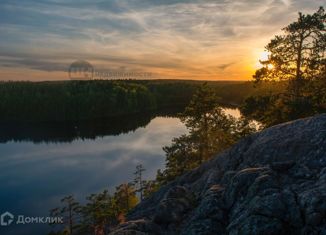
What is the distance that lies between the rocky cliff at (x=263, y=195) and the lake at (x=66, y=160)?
32550 mm

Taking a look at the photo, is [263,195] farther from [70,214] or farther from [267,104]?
[70,214]

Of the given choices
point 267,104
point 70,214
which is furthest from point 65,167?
point 267,104

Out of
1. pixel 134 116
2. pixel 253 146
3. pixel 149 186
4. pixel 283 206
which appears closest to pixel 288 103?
pixel 253 146

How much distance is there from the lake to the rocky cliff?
32550 millimetres

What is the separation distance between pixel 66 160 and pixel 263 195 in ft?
237

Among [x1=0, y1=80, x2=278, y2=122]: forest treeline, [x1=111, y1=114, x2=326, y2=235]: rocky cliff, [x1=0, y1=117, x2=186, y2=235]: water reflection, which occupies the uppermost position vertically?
[x1=111, y1=114, x2=326, y2=235]: rocky cliff

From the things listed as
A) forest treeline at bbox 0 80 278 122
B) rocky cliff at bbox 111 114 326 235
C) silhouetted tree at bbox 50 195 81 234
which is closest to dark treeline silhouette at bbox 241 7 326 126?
rocky cliff at bbox 111 114 326 235

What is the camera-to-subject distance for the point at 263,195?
1084 cm

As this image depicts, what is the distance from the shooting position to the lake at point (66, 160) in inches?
2082

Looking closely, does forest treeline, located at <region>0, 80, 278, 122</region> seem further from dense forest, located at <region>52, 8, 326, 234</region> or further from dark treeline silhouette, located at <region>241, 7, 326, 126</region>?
dark treeline silhouette, located at <region>241, 7, 326, 126</region>

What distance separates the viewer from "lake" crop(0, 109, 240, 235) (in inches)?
2082

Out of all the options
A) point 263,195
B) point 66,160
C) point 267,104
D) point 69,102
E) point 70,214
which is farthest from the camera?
point 69,102

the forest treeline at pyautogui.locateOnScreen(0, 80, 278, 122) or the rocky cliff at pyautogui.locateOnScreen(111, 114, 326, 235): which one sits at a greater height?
the rocky cliff at pyautogui.locateOnScreen(111, 114, 326, 235)

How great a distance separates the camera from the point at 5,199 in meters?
52.2
